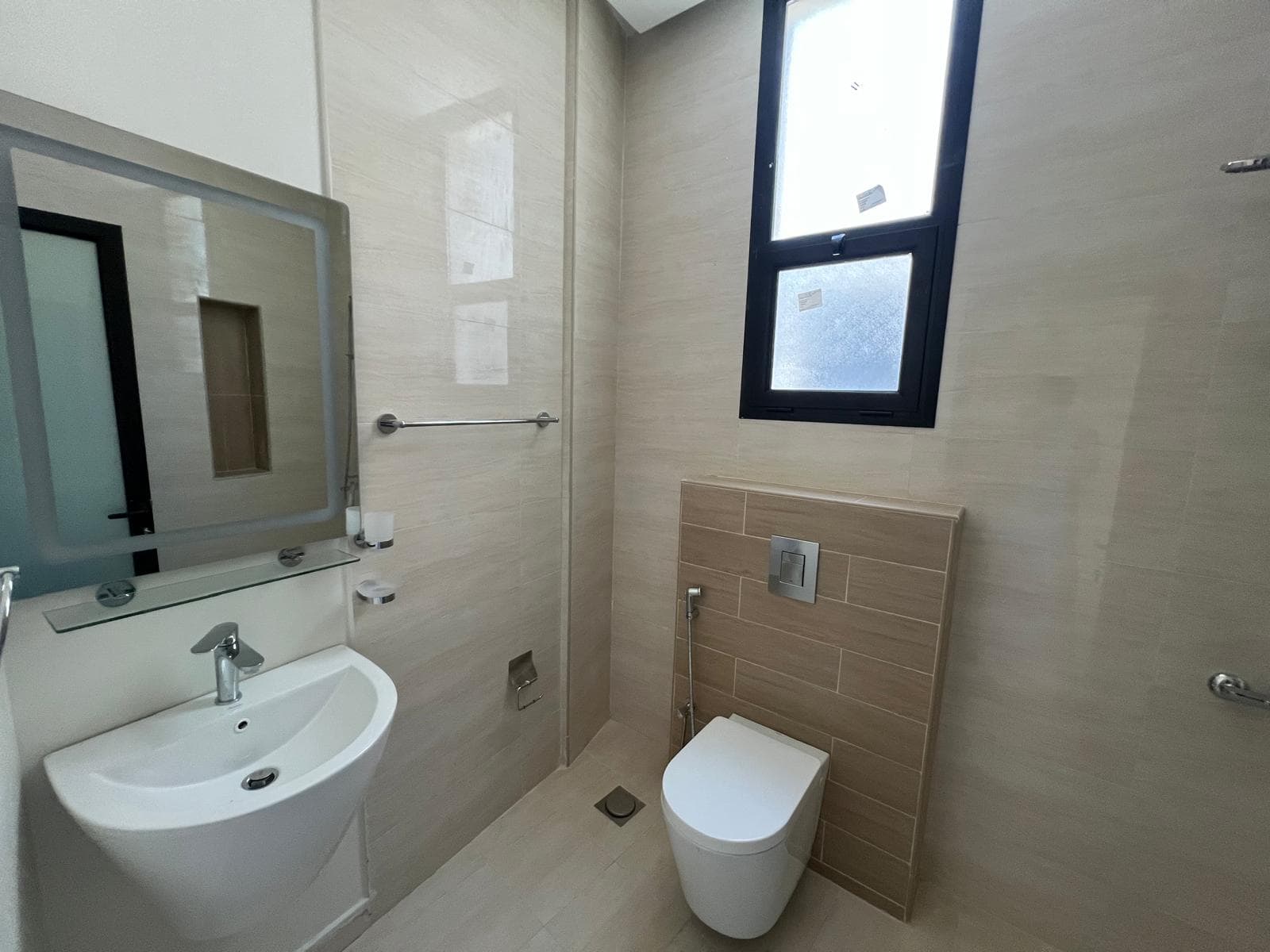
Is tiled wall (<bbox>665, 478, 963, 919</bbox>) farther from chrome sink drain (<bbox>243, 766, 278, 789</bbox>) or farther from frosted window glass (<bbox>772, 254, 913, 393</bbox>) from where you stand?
chrome sink drain (<bbox>243, 766, 278, 789</bbox>)

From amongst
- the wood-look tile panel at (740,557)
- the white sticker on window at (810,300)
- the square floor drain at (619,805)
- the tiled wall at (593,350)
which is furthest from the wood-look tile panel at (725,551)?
the square floor drain at (619,805)

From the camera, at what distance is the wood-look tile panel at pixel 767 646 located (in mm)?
1448

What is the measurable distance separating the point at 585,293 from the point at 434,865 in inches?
75.6

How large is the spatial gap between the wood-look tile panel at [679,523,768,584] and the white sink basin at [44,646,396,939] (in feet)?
3.21

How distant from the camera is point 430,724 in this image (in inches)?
56.2

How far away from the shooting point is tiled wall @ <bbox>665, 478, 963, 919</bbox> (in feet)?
4.24

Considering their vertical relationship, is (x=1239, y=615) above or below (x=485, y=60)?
below

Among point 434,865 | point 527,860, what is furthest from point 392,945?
point 527,860

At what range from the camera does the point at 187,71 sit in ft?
2.83

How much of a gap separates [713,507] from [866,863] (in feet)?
3.73

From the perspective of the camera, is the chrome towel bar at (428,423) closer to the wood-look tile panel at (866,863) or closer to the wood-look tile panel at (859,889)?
the wood-look tile panel at (866,863)

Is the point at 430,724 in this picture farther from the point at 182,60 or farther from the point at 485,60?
the point at 485,60

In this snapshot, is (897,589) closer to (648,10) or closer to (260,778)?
(260,778)

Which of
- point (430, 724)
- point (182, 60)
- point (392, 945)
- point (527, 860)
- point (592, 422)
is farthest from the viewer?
point (592, 422)
